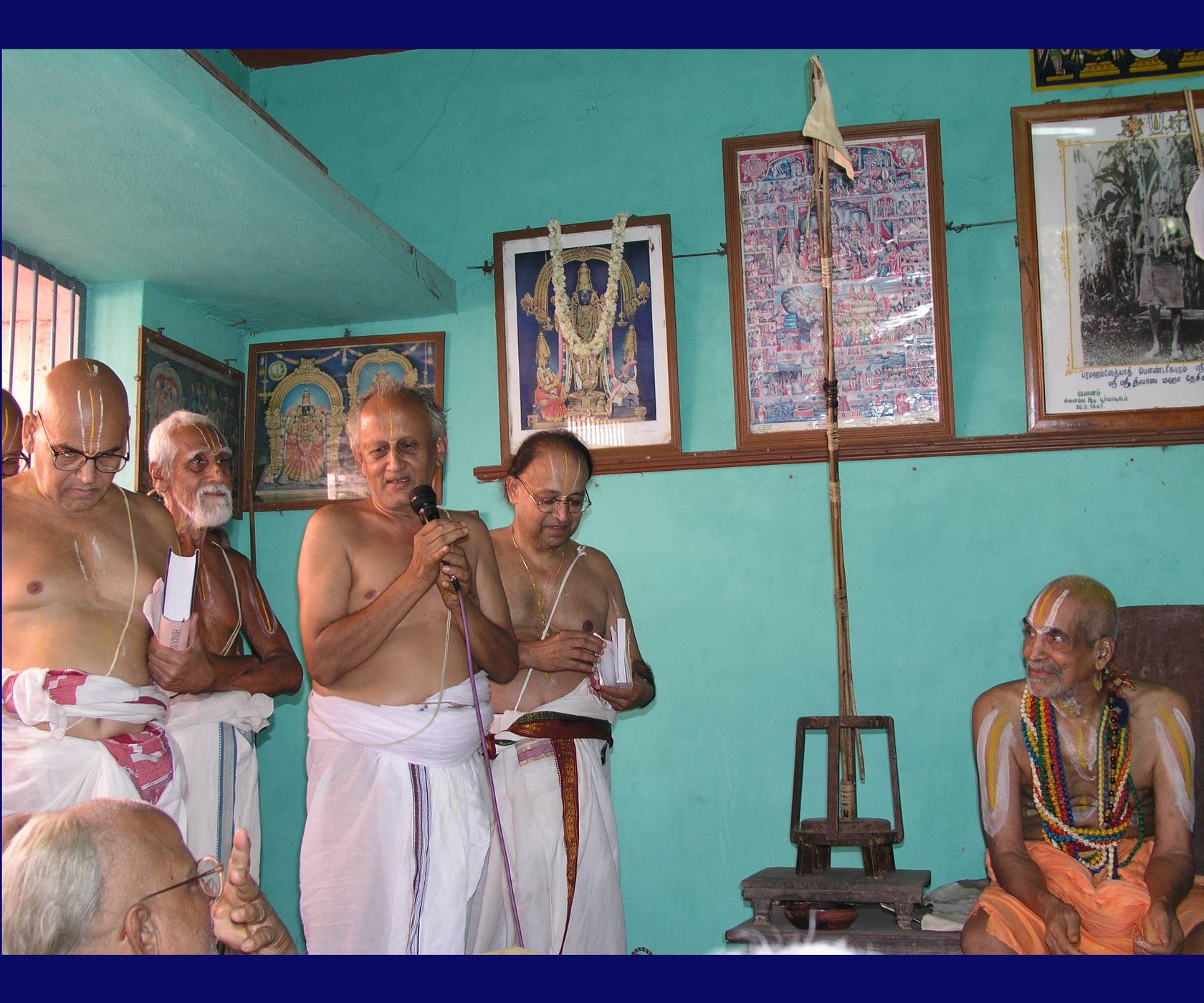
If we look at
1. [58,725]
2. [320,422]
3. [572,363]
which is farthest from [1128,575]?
[58,725]

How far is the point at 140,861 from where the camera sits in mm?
1651

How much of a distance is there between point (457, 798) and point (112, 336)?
2.21 metres

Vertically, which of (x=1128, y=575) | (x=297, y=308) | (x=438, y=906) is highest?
(x=297, y=308)

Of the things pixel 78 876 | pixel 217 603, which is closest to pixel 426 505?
pixel 217 603

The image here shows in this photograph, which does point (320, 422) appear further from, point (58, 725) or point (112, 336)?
point (58, 725)

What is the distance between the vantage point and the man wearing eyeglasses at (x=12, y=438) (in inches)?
103

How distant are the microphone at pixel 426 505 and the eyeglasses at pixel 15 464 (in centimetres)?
95

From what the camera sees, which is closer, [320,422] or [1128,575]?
[1128,575]

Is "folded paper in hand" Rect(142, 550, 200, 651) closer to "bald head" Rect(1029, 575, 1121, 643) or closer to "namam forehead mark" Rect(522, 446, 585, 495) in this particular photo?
"namam forehead mark" Rect(522, 446, 585, 495)

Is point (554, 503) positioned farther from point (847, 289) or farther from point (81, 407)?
point (847, 289)

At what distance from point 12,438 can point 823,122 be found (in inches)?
108

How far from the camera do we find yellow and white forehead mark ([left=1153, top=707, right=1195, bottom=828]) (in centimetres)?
331

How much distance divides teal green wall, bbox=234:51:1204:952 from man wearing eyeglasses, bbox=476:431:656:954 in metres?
0.75

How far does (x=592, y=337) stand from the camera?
479cm
